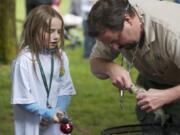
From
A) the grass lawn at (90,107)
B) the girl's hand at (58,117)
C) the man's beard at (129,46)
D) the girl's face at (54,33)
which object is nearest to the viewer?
the man's beard at (129,46)

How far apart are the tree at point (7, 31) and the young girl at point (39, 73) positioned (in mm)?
6166

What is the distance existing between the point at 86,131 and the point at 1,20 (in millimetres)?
4606

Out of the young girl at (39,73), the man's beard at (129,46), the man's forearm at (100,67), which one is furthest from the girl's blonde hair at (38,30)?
the man's beard at (129,46)

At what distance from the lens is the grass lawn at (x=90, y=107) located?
6.86 m

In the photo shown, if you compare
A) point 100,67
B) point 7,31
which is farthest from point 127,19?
point 7,31

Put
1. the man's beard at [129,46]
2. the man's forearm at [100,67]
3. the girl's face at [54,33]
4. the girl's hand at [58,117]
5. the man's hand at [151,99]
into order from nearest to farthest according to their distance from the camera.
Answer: the man's hand at [151,99] < the man's beard at [129,46] < the man's forearm at [100,67] < the girl's hand at [58,117] < the girl's face at [54,33]

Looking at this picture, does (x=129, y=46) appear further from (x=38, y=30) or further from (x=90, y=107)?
(x=90, y=107)

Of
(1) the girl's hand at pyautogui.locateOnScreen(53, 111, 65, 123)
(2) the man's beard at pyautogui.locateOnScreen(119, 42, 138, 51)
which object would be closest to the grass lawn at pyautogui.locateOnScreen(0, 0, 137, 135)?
(1) the girl's hand at pyautogui.locateOnScreen(53, 111, 65, 123)

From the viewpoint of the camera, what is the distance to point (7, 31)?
10688mm

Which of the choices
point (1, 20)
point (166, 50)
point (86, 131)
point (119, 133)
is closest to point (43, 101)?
point (119, 133)

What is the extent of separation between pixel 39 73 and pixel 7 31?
6.50 m

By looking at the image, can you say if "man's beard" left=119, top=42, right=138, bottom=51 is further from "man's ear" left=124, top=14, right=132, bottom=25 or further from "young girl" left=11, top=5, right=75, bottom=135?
"young girl" left=11, top=5, right=75, bottom=135

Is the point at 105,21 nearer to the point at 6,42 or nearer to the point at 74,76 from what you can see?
the point at 74,76

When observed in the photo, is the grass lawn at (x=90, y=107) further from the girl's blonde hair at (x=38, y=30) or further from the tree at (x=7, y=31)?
the girl's blonde hair at (x=38, y=30)
